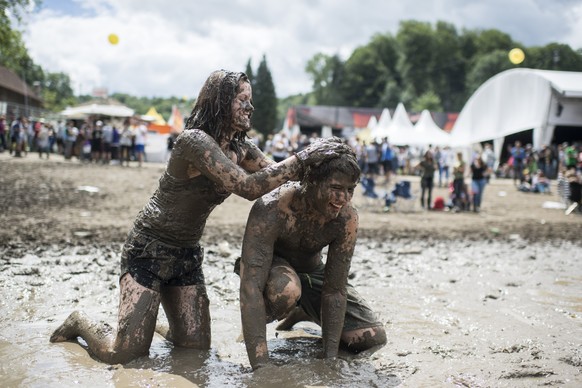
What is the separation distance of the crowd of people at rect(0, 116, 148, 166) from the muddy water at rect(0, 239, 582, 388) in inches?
616

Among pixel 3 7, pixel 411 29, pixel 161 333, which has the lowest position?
pixel 161 333

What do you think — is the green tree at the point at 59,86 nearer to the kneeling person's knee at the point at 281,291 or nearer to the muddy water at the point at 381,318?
the muddy water at the point at 381,318

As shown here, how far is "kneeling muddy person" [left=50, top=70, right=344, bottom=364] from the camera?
3.29m

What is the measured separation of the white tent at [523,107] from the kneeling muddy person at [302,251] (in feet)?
83.6

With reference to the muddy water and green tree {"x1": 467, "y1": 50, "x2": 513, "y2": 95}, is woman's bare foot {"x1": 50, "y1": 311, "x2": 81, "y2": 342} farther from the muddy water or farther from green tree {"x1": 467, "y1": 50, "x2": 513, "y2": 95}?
green tree {"x1": 467, "y1": 50, "x2": 513, "y2": 95}

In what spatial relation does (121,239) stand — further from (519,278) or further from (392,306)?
(519,278)

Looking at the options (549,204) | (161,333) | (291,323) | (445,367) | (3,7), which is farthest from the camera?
(549,204)

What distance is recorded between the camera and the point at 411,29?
82750mm

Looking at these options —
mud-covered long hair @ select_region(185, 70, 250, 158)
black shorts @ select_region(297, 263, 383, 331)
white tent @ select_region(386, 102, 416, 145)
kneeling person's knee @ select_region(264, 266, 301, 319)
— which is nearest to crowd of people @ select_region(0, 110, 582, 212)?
white tent @ select_region(386, 102, 416, 145)

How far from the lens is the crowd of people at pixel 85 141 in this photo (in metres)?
21.7

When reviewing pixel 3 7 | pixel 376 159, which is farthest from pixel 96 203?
pixel 376 159

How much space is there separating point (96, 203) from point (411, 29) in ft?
259

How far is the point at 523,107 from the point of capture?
2791 centimetres

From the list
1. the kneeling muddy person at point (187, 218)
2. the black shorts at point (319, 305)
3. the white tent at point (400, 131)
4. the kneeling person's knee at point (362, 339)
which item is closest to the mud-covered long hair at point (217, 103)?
the kneeling muddy person at point (187, 218)
